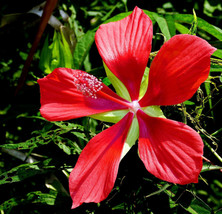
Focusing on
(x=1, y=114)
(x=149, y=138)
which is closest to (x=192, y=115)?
(x=149, y=138)

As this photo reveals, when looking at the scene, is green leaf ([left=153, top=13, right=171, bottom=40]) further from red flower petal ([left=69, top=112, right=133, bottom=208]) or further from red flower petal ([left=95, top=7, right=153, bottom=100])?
red flower petal ([left=69, top=112, right=133, bottom=208])

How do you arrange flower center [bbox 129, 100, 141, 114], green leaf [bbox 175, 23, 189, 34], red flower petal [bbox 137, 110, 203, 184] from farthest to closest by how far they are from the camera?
green leaf [bbox 175, 23, 189, 34] < flower center [bbox 129, 100, 141, 114] < red flower petal [bbox 137, 110, 203, 184]

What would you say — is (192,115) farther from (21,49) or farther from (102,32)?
(21,49)

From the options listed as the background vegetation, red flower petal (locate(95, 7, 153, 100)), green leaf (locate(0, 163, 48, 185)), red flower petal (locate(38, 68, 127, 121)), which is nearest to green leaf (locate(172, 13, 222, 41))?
the background vegetation

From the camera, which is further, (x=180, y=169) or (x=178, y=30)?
(x=178, y=30)

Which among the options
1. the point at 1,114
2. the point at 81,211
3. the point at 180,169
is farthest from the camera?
the point at 1,114

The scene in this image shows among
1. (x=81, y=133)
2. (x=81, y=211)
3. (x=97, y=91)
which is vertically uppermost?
(x=97, y=91)
